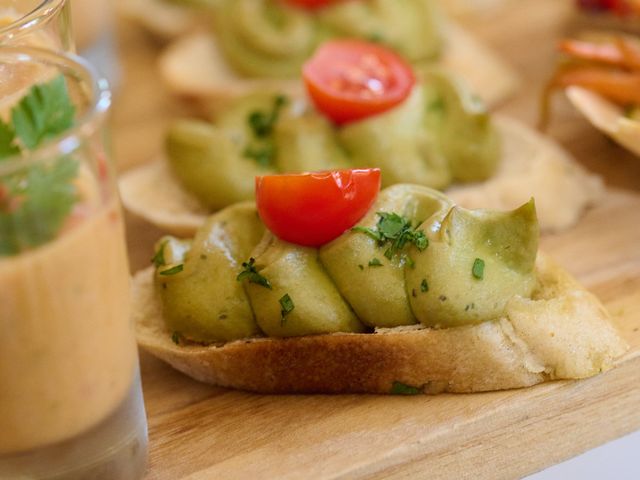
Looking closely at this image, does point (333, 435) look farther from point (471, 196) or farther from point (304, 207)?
point (471, 196)

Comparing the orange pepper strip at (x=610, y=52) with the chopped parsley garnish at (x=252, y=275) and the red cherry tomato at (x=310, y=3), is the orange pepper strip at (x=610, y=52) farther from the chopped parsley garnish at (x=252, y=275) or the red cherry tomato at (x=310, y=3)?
the chopped parsley garnish at (x=252, y=275)

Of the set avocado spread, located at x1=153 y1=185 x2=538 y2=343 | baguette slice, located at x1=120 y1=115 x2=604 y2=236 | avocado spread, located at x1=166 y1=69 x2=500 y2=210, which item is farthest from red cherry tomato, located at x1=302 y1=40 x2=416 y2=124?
avocado spread, located at x1=153 y1=185 x2=538 y2=343

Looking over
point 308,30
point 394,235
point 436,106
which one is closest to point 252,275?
point 394,235

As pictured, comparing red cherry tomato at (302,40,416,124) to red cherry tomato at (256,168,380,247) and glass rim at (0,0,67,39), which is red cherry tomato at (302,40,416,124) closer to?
red cherry tomato at (256,168,380,247)

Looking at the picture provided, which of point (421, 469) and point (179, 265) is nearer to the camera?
point (421, 469)

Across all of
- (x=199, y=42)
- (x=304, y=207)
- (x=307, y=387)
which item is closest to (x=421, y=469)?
(x=307, y=387)


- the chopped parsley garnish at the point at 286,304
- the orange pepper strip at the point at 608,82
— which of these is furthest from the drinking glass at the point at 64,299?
the orange pepper strip at the point at 608,82
